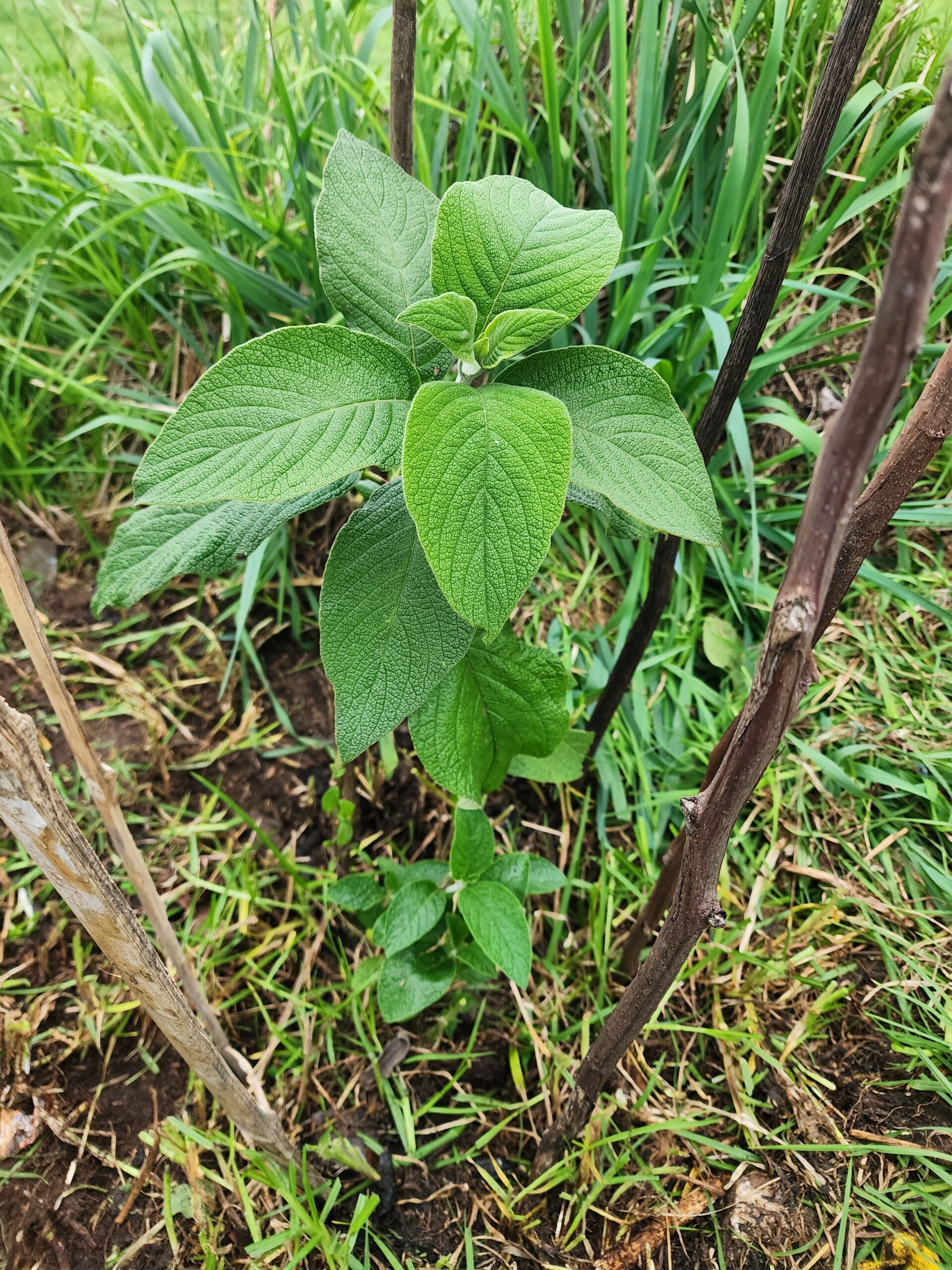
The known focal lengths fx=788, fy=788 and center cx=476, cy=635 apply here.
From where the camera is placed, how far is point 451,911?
1.05m

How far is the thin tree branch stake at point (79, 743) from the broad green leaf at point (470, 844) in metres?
0.34

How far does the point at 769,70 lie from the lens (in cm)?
112

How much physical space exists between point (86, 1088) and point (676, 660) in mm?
1090

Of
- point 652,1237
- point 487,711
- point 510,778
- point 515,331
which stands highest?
point 515,331

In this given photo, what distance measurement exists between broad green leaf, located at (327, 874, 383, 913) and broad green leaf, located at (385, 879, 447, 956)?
0.24ft

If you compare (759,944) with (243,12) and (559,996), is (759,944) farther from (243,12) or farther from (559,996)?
(243,12)

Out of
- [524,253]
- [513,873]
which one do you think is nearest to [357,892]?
[513,873]

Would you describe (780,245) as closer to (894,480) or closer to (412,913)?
(894,480)

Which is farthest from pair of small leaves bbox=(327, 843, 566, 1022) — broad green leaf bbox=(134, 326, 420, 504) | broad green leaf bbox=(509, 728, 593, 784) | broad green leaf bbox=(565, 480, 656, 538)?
broad green leaf bbox=(134, 326, 420, 504)

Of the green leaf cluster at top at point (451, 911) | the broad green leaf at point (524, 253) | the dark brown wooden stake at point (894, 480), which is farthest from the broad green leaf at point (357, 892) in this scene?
the broad green leaf at point (524, 253)

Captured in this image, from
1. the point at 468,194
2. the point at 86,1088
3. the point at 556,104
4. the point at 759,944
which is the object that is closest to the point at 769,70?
the point at 556,104

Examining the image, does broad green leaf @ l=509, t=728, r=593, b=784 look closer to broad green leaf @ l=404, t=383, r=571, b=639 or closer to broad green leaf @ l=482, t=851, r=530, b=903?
broad green leaf @ l=482, t=851, r=530, b=903

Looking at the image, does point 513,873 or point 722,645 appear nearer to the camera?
point 513,873

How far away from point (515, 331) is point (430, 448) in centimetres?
15
